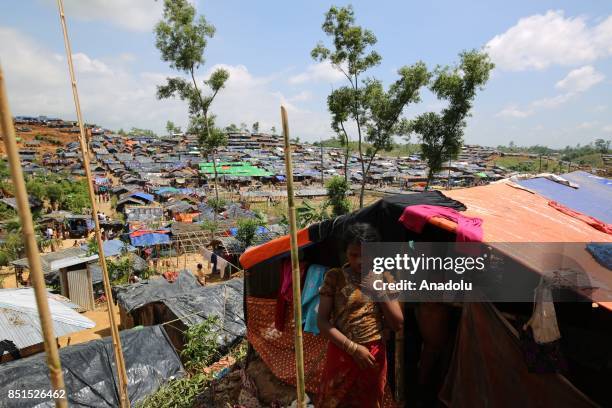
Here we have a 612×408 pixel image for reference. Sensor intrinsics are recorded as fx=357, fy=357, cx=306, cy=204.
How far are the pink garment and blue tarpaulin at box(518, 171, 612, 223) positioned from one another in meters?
2.86

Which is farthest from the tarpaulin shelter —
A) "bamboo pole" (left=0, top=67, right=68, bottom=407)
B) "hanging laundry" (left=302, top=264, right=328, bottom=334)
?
"bamboo pole" (left=0, top=67, right=68, bottom=407)

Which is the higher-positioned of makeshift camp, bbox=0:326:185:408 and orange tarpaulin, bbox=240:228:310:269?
orange tarpaulin, bbox=240:228:310:269

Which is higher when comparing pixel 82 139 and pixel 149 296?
pixel 82 139

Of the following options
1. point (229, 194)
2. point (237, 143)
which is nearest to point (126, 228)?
point (229, 194)

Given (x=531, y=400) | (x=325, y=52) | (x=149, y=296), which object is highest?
(x=325, y=52)

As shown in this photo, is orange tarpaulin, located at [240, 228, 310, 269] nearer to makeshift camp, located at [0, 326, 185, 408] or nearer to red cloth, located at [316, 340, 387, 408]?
red cloth, located at [316, 340, 387, 408]

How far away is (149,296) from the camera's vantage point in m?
8.42

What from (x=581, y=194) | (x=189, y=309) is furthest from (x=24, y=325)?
(x=581, y=194)

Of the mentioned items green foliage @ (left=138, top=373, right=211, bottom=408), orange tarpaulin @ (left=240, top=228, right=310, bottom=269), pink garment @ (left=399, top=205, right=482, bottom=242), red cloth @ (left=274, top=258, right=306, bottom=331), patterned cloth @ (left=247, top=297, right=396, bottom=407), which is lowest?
green foliage @ (left=138, top=373, right=211, bottom=408)

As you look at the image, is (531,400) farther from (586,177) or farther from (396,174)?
(396,174)

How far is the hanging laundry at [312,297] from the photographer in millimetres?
4094

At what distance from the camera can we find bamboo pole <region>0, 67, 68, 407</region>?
973 millimetres

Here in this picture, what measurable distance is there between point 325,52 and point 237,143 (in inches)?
2419

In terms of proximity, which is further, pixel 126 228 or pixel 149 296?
pixel 126 228
